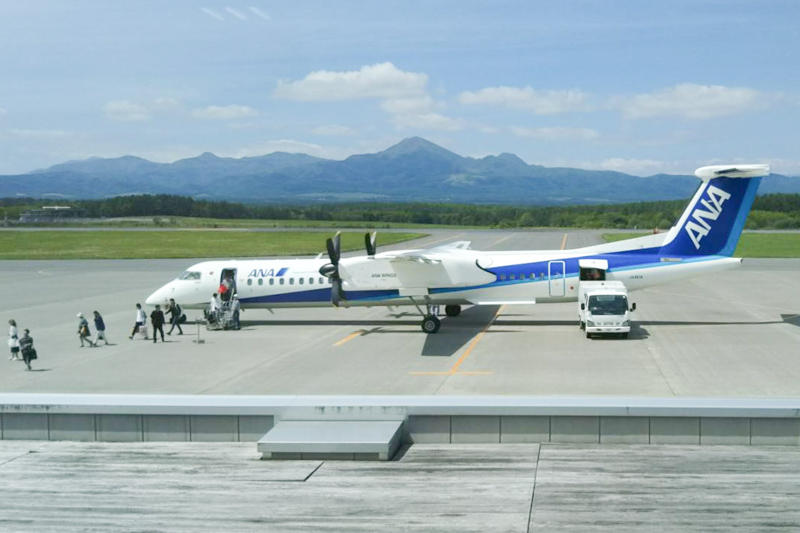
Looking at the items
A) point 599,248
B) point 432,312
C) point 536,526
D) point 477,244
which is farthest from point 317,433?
point 477,244

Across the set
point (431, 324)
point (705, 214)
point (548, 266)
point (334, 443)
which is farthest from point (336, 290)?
point (334, 443)

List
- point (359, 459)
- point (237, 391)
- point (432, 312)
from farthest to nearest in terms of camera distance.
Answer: point (432, 312), point (237, 391), point (359, 459)

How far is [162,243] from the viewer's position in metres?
102

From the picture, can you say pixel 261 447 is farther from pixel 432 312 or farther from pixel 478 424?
pixel 432 312

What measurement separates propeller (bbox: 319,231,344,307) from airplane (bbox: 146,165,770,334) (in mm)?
42

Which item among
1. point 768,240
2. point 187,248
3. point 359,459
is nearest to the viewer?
point 359,459

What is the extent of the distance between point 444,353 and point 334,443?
17.6m

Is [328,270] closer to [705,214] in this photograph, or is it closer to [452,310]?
[452,310]

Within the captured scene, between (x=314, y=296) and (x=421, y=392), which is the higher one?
(x=314, y=296)

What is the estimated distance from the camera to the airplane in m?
35.4

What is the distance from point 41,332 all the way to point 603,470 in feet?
102

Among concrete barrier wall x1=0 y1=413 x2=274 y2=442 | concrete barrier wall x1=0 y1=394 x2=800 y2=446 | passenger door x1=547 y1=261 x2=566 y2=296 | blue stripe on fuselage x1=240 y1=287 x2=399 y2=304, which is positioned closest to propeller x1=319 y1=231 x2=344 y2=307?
blue stripe on fuselage x1=240 y1=287 x2=399 y2=304

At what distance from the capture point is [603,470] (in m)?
12.3

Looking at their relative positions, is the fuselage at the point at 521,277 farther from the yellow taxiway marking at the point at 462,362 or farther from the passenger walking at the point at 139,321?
the passenger walking at the point at 139,321
